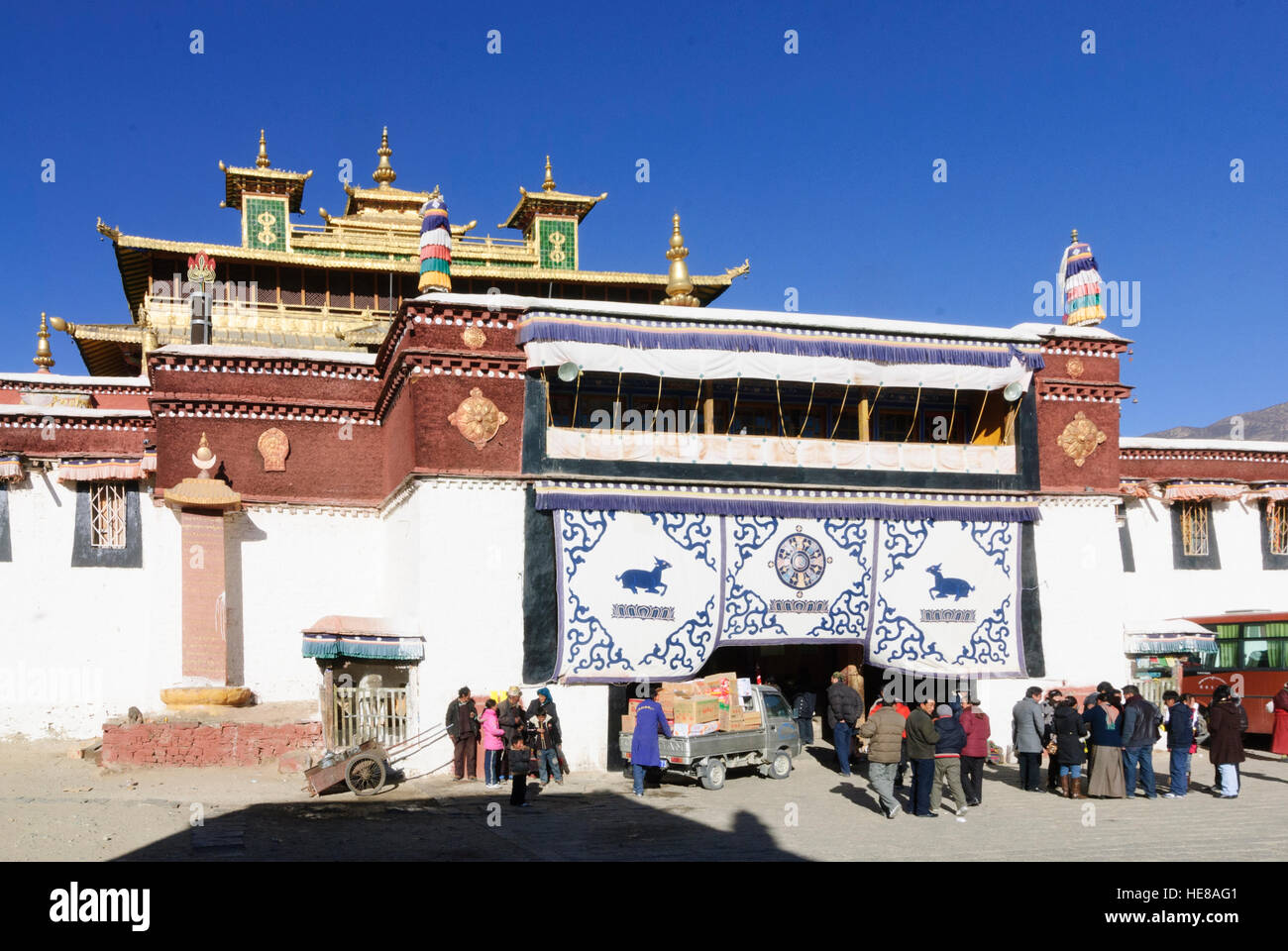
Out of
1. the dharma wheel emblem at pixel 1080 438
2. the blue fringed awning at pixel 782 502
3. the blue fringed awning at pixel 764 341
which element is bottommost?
the blue fringed awning at pixel 782 502

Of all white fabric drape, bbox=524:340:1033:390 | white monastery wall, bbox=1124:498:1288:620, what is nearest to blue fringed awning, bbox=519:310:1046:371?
white fabric drape, bbox=524:340:1033:390

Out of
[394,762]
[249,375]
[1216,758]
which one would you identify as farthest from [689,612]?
[249,375]

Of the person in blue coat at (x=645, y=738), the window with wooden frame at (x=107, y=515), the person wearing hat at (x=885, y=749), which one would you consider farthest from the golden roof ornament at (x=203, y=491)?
the person wearing hat at (x=885, y=749)

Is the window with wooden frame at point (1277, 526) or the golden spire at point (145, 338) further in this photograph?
the window with wooden frame at point (1277, 526)

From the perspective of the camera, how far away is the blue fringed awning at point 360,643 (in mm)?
18250

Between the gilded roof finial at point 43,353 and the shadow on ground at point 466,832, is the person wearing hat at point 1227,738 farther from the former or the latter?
the gilded roof finial at point 43,353

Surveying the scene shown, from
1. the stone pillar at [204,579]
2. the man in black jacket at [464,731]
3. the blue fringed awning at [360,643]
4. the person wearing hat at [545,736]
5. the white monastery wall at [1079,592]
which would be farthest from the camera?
the white monastery wall at [1079,592]

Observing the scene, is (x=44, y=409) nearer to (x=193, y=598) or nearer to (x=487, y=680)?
(x=193, y=598)

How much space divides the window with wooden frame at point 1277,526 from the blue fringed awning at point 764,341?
371 inches

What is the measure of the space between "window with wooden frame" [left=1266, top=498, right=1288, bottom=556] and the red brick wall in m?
22.0

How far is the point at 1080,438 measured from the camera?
2262 centimetres

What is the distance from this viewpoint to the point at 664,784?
58.3ft

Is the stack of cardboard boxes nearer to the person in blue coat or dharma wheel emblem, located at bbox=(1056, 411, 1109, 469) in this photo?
the person in blue coat

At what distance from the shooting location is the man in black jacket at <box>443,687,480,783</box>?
17.7 metres
